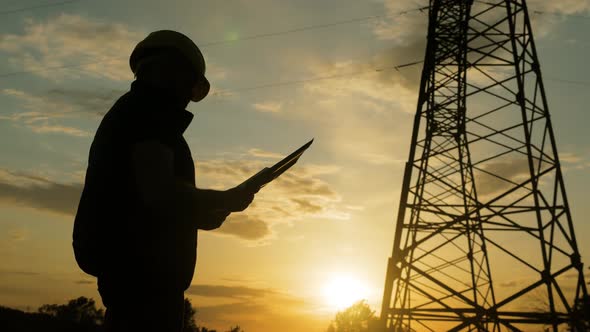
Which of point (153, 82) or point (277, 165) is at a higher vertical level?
point (153, 82)

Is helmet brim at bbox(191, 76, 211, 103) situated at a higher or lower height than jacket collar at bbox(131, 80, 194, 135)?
higher

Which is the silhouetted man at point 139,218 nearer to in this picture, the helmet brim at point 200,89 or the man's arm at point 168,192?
the man's arm at point 168,192

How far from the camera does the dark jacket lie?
1.31 m

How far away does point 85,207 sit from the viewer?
1.37 meters

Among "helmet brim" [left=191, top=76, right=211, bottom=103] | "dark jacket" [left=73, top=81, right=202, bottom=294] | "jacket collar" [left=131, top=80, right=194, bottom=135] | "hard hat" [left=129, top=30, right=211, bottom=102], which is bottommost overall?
"dark jacket" [left=73, top=81, right=202, bottom=294]

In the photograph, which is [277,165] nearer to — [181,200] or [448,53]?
[181,200]

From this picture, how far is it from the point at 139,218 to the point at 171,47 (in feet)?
1.76

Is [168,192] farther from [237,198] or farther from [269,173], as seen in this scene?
[269,173]

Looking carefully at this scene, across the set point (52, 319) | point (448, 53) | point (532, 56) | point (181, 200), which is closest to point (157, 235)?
point (181, 200)

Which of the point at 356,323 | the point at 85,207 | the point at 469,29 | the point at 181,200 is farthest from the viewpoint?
the point at 356,323

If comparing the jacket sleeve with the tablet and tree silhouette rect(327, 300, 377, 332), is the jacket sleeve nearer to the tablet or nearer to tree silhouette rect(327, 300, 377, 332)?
the tablet

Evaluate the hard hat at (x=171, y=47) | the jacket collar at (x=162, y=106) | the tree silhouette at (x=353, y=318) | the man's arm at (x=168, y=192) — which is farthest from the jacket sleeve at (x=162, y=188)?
the tree silhouette at (x=353, y=318)

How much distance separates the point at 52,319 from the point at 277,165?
12208 millimetres

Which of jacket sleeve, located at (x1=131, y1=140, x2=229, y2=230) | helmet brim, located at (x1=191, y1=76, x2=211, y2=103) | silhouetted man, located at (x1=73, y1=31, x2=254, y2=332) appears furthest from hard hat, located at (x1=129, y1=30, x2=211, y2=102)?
jacket sleeve, located at (x1=131, y1=140, x2=229, y2=230)
